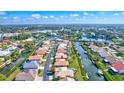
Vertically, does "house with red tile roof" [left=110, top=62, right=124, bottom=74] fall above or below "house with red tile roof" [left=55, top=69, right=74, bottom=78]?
above

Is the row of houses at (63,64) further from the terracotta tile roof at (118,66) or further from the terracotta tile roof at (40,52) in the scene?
the terracotta tile roof at (118,66)

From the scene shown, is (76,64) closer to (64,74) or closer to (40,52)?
(64,74)

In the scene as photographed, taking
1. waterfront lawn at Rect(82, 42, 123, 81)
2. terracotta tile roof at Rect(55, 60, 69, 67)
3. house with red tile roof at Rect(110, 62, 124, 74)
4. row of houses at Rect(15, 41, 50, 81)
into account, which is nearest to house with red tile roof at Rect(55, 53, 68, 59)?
terracotta tile roof at Rect(55, 60, 69, 67)

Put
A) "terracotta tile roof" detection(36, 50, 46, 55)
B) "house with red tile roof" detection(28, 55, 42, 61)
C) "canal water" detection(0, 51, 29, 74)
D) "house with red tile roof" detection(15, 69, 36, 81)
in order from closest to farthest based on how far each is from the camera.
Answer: "house with red tile roof" detection(15, 69, 36, 81) < "canal water" detection(0, 51, 29, 74) < "house with red tile roof" detection(28, 55, 42, 61) < "terracotta tile roof" detection(36, 50, 46, 55)

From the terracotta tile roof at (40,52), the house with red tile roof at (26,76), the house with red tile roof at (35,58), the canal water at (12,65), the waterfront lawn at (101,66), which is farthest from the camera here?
the terracotta tile roof at (40,52)

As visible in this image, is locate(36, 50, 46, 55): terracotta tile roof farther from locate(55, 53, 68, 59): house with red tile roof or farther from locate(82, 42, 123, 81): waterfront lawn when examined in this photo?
locate(82, 42, 123, 81): waterfront lawn

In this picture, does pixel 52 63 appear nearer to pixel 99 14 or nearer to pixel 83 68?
pixel 83 68

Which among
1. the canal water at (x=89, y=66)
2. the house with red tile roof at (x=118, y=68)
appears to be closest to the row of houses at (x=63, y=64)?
the canal water at (x=89, y=66)

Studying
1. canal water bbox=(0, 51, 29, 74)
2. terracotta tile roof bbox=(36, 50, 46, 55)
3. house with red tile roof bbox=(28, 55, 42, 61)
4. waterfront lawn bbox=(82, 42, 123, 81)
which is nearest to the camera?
waterfront lawn bbox=(82, 42, 123, 81)
